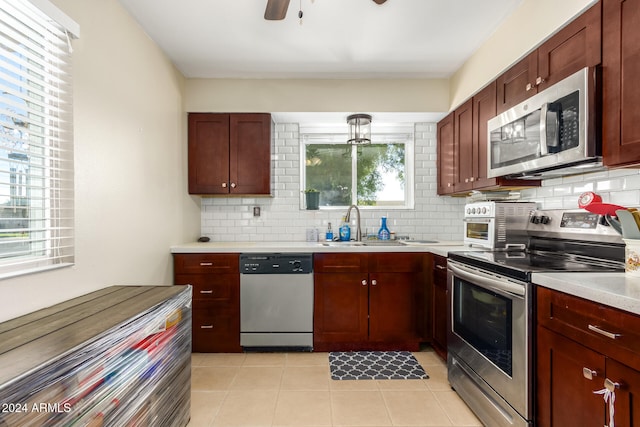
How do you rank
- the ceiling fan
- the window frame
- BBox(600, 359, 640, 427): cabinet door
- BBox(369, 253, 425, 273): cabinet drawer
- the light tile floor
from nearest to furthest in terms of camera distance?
BBox(600, 359, 640, 427): cabinet door, the ceiling fan, the light tile floor, BBox(369, 253, 425, 273): cabinet drawer, the window frame

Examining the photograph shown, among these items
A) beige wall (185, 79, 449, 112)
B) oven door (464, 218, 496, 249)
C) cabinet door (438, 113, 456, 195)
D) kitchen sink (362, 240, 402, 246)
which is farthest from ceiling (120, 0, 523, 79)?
kitchen sink (362, 240, 402, 246)

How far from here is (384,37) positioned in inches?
101

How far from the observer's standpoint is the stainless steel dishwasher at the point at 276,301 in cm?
293

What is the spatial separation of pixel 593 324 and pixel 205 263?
264 centimetres

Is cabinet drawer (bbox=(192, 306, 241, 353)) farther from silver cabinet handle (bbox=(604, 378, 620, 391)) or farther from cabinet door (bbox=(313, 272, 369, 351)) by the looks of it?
silver cabinet handle (bbox=(604, 378, 620, 391))

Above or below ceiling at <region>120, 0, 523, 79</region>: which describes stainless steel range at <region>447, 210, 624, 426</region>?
below

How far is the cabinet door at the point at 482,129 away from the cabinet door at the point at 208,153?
2248 mm

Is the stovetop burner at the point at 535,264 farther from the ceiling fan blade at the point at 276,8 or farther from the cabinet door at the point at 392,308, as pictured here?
the ceiling fan blade at the point at 276,8

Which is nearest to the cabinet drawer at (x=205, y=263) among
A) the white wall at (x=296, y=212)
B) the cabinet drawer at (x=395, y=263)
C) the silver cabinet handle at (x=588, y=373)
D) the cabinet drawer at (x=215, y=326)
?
the cabinet drawer at (x=215, y=326)

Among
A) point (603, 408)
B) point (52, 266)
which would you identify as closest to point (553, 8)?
point (603, 408)

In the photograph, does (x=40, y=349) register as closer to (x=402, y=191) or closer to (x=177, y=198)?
(x=177, y=198)

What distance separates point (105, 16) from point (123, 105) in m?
0.51

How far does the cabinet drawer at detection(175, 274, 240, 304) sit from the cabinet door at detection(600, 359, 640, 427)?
8.14 ft

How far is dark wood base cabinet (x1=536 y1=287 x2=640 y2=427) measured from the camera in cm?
112
